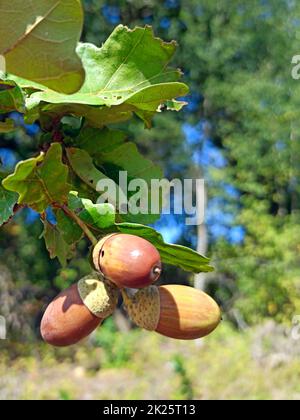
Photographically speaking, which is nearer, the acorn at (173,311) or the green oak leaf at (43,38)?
the green oak leaf at (43,38)

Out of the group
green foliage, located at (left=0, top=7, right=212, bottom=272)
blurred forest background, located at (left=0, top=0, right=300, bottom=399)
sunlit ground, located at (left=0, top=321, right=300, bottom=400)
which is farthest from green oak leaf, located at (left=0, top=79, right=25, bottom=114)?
blurred forest background, located at (left=0, top=0, right=300, bottom=399)

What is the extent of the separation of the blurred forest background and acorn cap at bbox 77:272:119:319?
547cm

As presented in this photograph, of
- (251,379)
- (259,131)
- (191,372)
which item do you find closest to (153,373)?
(191,372)

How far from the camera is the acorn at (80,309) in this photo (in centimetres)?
48

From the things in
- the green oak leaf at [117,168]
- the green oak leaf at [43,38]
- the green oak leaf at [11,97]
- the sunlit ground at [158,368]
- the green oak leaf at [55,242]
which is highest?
the green oak leaf at [43,38]

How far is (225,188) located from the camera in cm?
762

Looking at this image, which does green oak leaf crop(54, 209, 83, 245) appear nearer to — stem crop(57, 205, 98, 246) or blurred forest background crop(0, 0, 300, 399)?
stem crop(57, 205, 98, 246)

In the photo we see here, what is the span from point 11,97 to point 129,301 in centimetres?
19

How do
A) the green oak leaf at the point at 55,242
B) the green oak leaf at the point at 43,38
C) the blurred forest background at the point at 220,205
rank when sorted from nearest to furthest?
1. the green oak leaf at the point at 43,38
2. the green oak leaf at the point at 55,242
3. the blurred forest background at the point at 220,205

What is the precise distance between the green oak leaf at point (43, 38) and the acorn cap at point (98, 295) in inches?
6.8

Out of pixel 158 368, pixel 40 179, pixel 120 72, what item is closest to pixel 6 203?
pixel 40 179

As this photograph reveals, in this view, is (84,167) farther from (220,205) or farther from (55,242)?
(220,205)

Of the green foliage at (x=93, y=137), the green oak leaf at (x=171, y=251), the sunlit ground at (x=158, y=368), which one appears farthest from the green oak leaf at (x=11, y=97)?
the sunlit ground at (x=158, y=368)

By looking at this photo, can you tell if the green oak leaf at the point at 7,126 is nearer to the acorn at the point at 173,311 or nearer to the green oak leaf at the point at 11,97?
the green oak leaf at the point at 11,97
